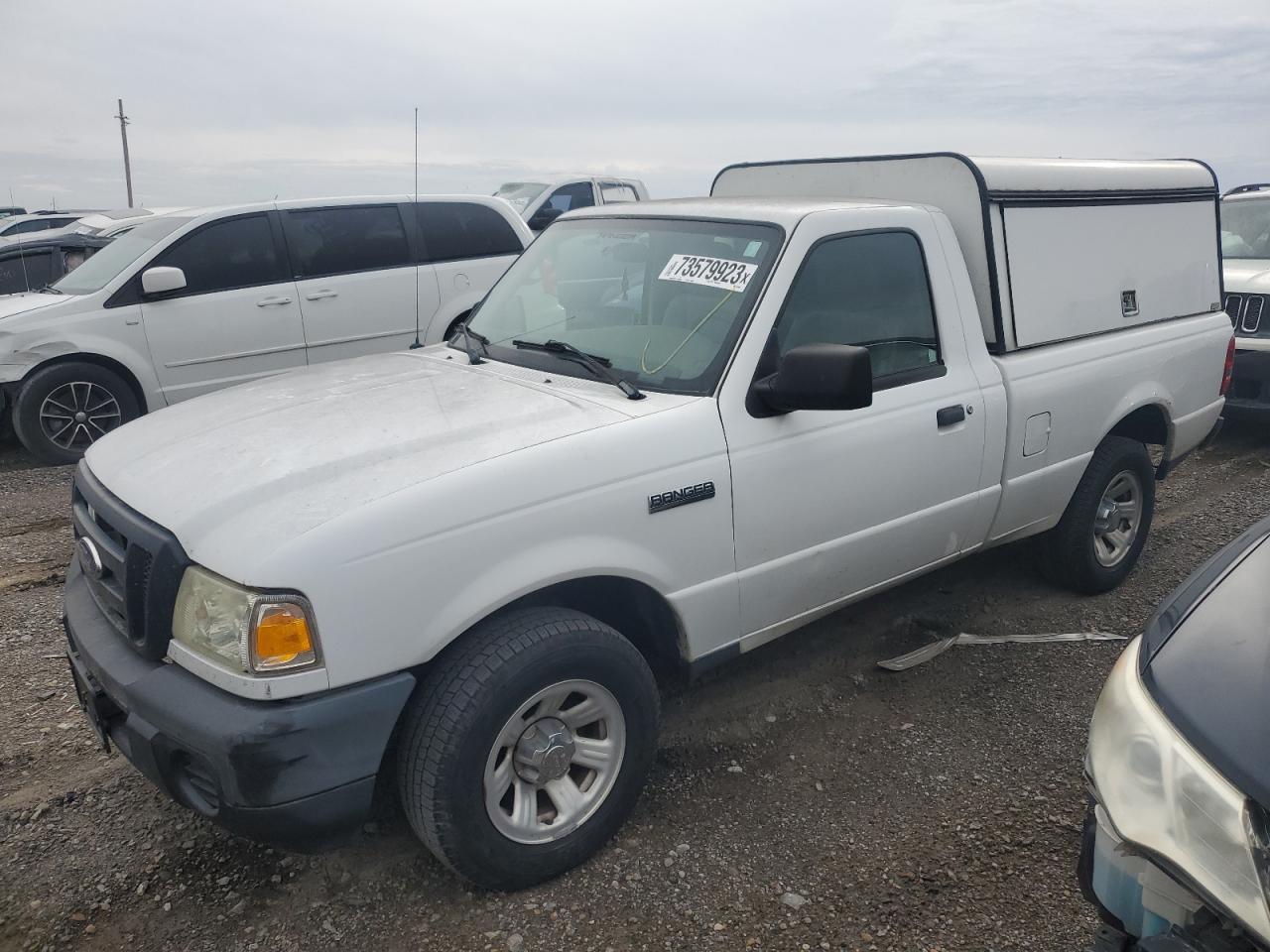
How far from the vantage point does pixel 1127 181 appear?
4516 millimetres

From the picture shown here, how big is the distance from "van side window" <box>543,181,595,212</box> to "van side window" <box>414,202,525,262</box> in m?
5.67

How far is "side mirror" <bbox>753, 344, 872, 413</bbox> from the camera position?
2.81m

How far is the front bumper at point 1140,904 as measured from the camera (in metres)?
1.76

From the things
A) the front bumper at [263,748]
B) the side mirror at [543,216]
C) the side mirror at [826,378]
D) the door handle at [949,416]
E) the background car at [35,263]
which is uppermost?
the side mirror at [543,216]

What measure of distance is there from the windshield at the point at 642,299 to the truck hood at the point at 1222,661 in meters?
1.41

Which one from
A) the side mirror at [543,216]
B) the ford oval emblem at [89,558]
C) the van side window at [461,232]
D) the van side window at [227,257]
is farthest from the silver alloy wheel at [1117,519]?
the side mirror at [543,216]

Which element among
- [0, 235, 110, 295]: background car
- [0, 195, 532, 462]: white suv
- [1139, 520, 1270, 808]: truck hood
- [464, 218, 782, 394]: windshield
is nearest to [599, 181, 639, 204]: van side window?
[0, 195, 532, 462]: white suv

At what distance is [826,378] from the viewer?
2838 millimetres

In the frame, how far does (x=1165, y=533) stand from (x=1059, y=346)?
2183 mm

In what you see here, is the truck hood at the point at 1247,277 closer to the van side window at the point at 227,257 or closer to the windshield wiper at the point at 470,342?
the windshield wiper at the point at 470,342

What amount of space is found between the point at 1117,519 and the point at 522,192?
37.5ft

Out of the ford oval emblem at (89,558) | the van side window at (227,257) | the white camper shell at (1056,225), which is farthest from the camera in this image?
the van side window at (227,257)

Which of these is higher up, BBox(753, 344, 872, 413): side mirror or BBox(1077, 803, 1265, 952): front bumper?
BBox(753, 344, 872, 413): side mirror

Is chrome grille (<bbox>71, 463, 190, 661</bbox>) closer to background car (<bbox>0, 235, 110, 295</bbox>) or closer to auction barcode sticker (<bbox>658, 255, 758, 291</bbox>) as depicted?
auction barcode sticker (<bbox>658, 255, 758, 291</bbox>)
